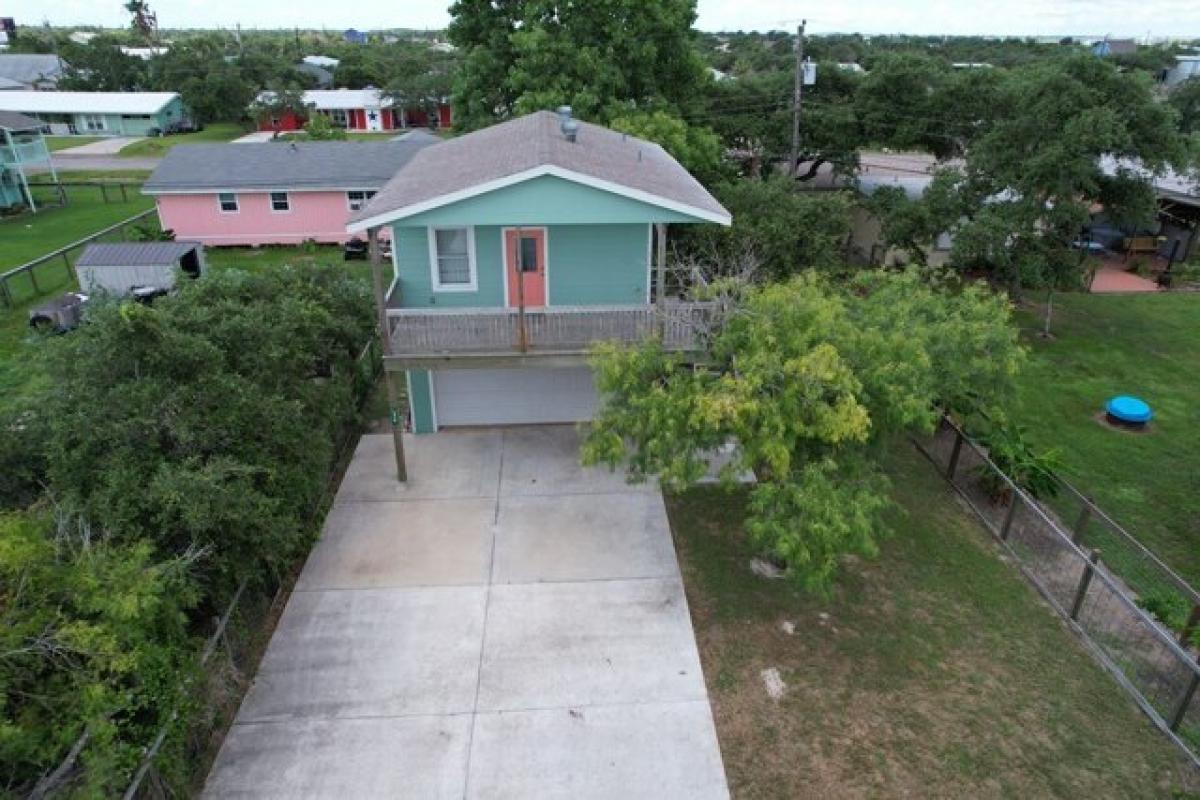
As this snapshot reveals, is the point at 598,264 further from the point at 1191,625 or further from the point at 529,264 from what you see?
the point at 1191,625

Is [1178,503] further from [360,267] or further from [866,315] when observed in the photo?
[360,267]

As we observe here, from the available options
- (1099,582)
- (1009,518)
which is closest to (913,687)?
(1099,582)

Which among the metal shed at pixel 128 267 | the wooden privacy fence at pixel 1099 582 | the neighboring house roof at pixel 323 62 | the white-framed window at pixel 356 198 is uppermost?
the neighboring house roof at pixel 323 62

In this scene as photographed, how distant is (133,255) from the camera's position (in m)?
21.0

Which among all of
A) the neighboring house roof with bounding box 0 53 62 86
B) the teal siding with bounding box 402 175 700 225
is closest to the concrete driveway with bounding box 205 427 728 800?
the teal siding with bounding box 402 175 700 225

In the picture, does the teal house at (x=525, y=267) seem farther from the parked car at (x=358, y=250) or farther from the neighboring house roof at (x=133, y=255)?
the parked car at (x=358, y=250)

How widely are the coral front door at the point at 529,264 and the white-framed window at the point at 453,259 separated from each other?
639 millimetres

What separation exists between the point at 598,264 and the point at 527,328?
197cm

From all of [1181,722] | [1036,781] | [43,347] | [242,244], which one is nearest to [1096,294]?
[1181,722]

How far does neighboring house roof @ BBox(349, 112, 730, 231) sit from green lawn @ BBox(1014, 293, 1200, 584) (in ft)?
23.8

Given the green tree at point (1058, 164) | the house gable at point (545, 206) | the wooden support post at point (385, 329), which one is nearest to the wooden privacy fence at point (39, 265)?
the wooden support post at point (385, 329)

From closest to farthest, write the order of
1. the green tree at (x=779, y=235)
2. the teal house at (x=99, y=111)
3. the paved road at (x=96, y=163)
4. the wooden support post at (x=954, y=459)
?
the wooden support post at (x=954, y=459) < the green tree at (x=779, y=235) < the paved road at (x=96, y=163) < the teal house at (x=99, y=111)

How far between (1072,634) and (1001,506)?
10.1 feet

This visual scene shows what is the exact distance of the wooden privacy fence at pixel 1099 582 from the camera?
8.81 metres
